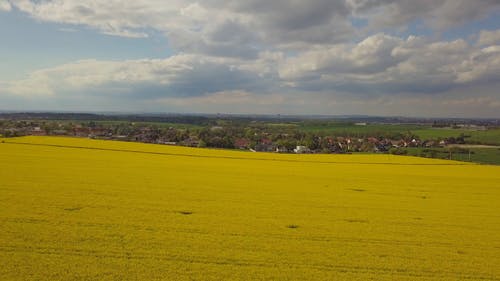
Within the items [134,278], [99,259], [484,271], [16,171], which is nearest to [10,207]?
[99,259]

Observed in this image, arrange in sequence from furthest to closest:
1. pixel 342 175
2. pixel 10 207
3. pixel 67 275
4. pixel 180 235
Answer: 1. pixel 342 175
2. pixel 10 207
3. pixel 180 235
4. pixel 67 275

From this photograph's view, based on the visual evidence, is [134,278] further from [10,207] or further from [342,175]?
[342,175]

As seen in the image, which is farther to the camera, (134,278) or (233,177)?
(233,177)

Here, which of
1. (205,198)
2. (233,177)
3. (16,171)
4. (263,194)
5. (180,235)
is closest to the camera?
(180,235)

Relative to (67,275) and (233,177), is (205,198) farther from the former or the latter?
(67,275)

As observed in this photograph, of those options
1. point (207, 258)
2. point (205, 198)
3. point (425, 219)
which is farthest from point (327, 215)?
point (207, 258)

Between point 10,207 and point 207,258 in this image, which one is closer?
point 207,258
